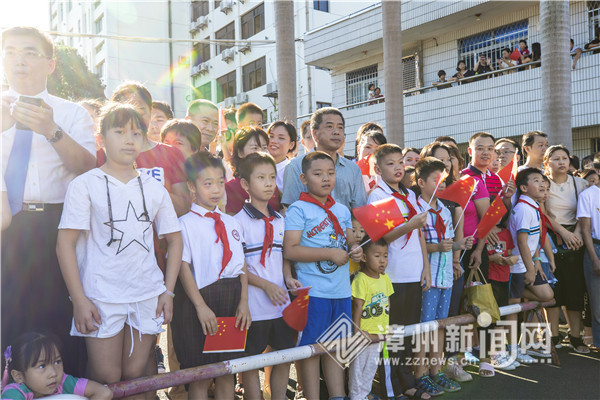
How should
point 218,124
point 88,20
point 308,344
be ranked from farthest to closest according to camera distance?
point 88,20 → point 218,124 → point 308,344

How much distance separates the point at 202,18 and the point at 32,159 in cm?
3079

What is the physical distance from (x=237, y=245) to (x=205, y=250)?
208 millimetres

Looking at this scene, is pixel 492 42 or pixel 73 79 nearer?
pixel 492 42

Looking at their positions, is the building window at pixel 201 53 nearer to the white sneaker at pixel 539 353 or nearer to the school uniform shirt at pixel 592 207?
the school uniform shirt at pixel 592 207

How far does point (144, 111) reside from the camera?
3701mm

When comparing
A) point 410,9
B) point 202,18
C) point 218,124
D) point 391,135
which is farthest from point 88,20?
point 218,124

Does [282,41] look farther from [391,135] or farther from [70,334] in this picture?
[70,334]

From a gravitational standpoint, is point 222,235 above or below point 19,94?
below

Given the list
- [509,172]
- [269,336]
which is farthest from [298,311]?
[509,172]

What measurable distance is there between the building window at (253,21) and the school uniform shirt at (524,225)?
2294 centimetres

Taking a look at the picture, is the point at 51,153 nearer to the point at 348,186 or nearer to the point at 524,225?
the point at 348,186

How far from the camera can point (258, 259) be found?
11.0 feet

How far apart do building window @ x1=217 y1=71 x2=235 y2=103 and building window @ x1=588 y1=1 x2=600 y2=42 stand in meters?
20.0

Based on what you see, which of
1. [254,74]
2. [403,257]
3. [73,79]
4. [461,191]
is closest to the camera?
[403,257]
